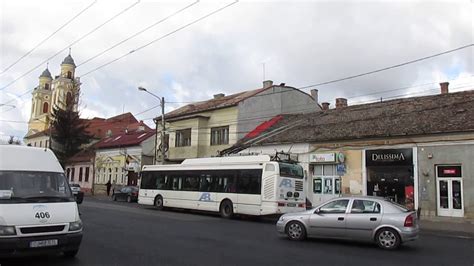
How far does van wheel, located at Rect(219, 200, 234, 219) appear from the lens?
76.1 feet

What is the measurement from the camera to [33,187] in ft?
28.7

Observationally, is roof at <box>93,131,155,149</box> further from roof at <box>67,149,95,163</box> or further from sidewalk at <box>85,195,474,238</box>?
sidewalk at <box>85,195,474,238</box>

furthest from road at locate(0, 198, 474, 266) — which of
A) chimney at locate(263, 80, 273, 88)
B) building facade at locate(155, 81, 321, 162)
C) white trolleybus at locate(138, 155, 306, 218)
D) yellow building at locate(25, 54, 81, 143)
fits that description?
yellow building at locate(25, 54, 81, 143)

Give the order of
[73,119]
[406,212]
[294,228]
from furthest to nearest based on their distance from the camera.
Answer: [73,119] < [294,228] < [406,212]

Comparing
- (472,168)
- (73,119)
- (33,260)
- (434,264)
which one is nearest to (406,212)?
(434,264)

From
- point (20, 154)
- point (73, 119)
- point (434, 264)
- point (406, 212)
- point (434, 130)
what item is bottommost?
point (434, 264)

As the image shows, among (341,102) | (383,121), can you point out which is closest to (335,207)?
(383,121)

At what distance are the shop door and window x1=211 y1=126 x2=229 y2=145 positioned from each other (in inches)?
724

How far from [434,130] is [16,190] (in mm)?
20767

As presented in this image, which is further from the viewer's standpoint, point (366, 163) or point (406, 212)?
point (366, 163)

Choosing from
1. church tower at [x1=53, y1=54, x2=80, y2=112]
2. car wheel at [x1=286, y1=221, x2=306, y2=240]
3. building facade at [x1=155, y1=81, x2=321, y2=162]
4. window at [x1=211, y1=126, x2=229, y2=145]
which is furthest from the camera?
church tower at [x1=53, y1=54, x2=80, y2=112]

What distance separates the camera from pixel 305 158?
2938 cm

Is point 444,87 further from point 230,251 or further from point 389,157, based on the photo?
point 230,251

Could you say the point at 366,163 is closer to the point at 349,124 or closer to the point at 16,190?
the point at 349,124
